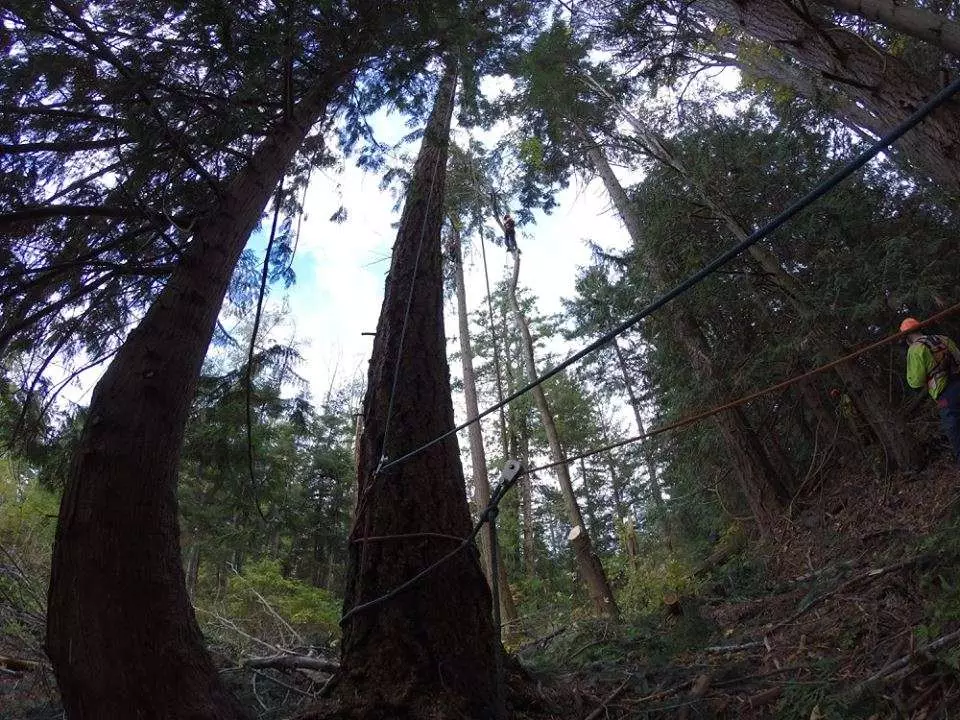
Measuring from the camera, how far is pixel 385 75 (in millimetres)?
4328

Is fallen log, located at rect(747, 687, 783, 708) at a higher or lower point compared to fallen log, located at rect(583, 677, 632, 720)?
lower

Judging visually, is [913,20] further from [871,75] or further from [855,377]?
[855,377]

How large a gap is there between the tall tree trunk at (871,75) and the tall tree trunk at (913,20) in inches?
16.7

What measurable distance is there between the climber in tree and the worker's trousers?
822 cm

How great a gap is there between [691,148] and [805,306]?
3.00 meters

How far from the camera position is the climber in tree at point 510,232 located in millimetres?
11320

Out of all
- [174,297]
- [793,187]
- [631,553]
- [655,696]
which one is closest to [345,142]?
[174,297]

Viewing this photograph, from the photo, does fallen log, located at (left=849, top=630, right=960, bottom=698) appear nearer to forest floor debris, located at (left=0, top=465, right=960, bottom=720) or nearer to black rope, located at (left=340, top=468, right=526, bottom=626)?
forest floor debris, located at (left=0, top=465, right=960, bottom=720)

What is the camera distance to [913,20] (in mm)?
3012

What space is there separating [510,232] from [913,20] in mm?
8620

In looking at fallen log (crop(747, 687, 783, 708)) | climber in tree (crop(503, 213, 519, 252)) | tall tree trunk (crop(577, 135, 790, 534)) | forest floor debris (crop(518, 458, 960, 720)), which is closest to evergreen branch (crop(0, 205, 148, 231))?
forest floor debris (crop(518, 458, 960, 720))

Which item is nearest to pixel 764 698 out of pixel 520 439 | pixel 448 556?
pixel 448 556

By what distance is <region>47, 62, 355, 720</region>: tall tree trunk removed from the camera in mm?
1788

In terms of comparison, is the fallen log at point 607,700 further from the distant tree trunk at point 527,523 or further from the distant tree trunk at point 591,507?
the distant tree trunk at point 591,507
